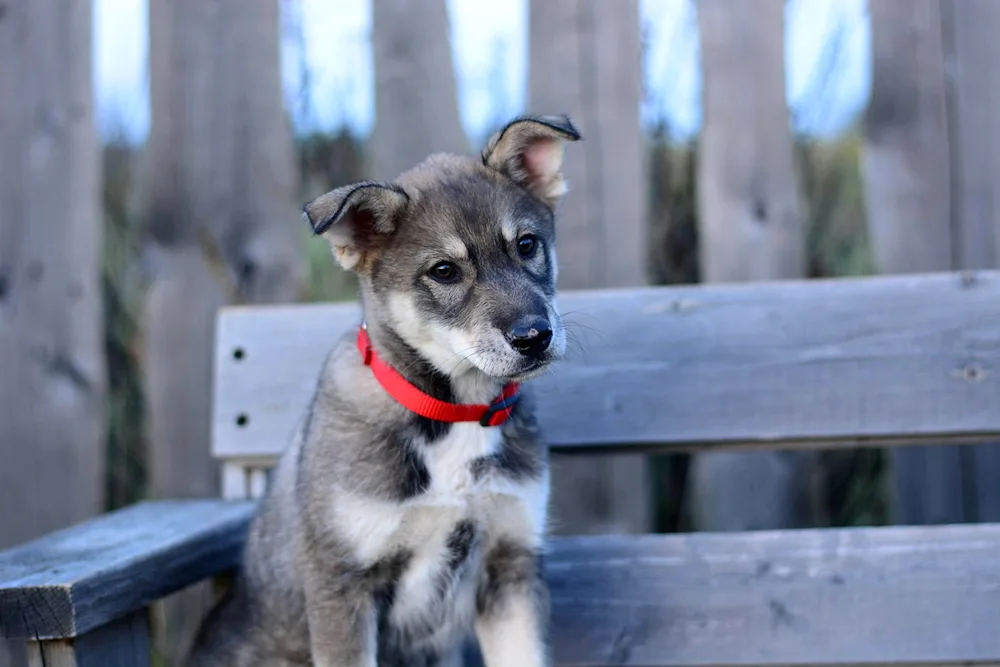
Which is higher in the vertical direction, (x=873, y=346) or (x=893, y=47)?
(x=893, y=47)

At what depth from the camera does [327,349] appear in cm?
356

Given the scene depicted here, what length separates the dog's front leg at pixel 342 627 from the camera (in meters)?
2.64

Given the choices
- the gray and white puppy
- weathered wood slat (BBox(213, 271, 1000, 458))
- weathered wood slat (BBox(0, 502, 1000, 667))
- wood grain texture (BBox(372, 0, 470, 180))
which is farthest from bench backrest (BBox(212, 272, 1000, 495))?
wood grain texture (BBox(372, 0, 470, 180))

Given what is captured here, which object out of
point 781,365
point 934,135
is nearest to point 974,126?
point 934,135

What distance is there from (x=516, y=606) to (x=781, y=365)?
1203mm

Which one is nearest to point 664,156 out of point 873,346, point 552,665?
point 873,346

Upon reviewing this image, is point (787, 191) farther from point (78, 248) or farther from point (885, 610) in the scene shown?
point (78, 248)

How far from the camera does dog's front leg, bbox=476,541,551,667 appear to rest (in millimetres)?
2830

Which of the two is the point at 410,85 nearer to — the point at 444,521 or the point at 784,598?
the point at 444,521

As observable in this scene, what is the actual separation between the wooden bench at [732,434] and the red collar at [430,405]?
63 centimetres

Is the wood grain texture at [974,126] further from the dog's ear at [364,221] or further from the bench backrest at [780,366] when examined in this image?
the dog's ear at [364,221]

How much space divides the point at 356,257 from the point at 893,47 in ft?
7.02

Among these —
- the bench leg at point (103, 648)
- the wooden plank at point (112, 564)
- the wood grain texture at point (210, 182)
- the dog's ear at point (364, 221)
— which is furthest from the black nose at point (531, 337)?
the wood grain texture at point (210, 182)

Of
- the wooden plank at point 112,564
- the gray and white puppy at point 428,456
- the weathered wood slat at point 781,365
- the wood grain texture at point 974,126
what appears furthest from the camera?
the wood grain texture at point 974,126
